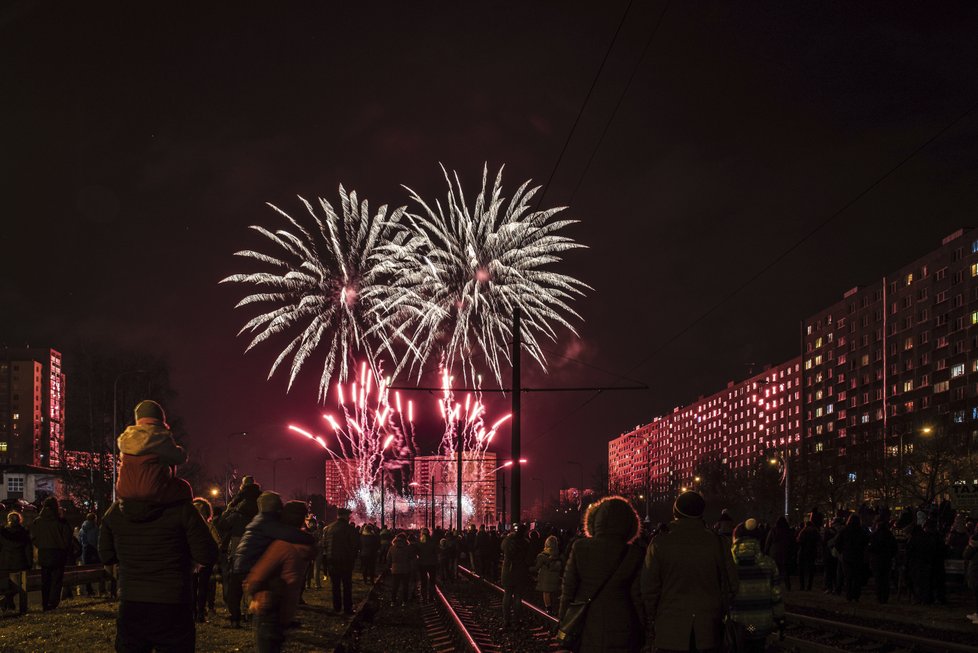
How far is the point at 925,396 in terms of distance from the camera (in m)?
121

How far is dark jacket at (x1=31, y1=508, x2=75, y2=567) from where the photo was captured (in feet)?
53.0

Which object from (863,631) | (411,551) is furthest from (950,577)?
(411,551)

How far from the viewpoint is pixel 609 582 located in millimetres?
7184

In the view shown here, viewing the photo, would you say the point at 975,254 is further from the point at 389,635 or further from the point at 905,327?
the point at 389,635

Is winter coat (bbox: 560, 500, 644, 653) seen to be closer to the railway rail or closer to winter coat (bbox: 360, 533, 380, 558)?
the railway rail

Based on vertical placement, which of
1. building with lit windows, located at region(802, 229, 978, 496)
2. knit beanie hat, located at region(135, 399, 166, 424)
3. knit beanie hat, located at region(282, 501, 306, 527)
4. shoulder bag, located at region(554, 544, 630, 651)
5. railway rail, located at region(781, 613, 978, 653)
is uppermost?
building with lit windows, located at region(802, 229, 978, 496)

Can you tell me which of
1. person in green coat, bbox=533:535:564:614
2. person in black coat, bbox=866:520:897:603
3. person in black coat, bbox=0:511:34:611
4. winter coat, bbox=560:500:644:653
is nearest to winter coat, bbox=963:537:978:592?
person in black coat, bbox=866:520:897:603

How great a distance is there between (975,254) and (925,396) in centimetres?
1936

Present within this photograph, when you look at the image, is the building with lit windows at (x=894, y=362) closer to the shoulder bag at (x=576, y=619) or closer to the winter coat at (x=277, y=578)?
the winter coat at (x=277, y=578)

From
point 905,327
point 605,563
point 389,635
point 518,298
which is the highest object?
point 905,327

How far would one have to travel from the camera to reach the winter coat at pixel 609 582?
7113 millimetres

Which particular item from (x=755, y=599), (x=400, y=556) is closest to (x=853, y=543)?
(x=400, y=556)

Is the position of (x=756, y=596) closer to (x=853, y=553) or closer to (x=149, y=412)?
(x=149, y=412)

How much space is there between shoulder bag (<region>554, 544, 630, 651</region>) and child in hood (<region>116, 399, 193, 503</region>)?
105 inches
